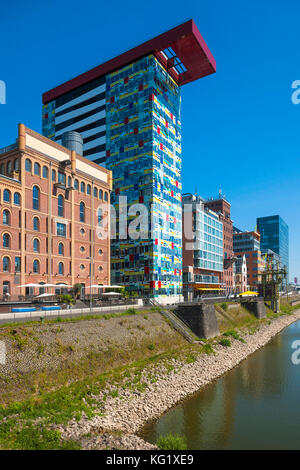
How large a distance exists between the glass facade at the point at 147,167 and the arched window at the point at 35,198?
92.1 ft

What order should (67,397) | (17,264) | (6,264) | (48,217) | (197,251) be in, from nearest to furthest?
(67,397) → (6,264) → (17,264) → (48,217) → (197,251)

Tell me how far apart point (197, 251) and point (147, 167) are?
1377 inches

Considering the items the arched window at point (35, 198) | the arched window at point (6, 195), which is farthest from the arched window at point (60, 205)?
the arched window at point (6, 195)

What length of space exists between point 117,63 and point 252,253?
118233 millimetres

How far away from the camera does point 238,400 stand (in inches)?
1270

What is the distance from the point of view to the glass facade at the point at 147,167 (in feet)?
261

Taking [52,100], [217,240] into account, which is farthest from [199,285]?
[52,100]

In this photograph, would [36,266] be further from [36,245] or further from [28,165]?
[28,165]

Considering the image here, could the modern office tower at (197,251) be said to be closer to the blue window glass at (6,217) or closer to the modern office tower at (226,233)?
the modern office tower at (226,233)

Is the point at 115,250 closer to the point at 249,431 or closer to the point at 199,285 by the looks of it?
the point at 199,285

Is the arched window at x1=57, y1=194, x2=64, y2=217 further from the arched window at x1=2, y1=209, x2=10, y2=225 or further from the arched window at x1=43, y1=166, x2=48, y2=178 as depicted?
the arched window at x1=2, y1=209, x2=10, y2=225

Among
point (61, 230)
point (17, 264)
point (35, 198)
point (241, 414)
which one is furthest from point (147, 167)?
point (241, 414)

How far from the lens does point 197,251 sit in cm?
10456

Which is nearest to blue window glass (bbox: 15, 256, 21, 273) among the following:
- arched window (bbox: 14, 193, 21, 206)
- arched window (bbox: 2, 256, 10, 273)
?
arched window (bbox: 2, 256, 10, 273)
